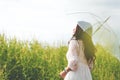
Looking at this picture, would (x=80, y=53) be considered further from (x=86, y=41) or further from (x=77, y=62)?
(x=86, y=41)

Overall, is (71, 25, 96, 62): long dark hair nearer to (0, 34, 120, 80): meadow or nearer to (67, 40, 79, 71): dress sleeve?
(67, 40, 79, 71): dress sleeve

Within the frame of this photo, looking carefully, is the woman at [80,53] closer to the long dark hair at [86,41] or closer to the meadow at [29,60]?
the long dark hair at [86,41]

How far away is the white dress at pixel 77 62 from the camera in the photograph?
8766mm

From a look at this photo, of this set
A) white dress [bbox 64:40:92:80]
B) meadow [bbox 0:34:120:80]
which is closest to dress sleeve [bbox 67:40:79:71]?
white dress [bbox 64:40:92:80]

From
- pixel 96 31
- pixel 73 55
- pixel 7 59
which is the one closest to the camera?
pixel 73 55

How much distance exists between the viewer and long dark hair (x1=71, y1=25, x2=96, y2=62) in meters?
8.98

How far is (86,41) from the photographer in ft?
30.0

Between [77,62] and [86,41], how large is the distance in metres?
0.45

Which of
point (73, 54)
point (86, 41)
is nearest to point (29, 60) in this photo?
point (86, 41)

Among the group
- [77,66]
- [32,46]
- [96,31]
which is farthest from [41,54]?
[77,66]

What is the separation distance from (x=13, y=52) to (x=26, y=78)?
2.04 feet

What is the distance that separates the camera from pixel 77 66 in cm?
898

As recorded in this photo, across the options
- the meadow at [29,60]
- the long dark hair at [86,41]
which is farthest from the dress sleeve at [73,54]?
the meadow at [29,60]

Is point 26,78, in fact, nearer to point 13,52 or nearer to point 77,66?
point 13,52
